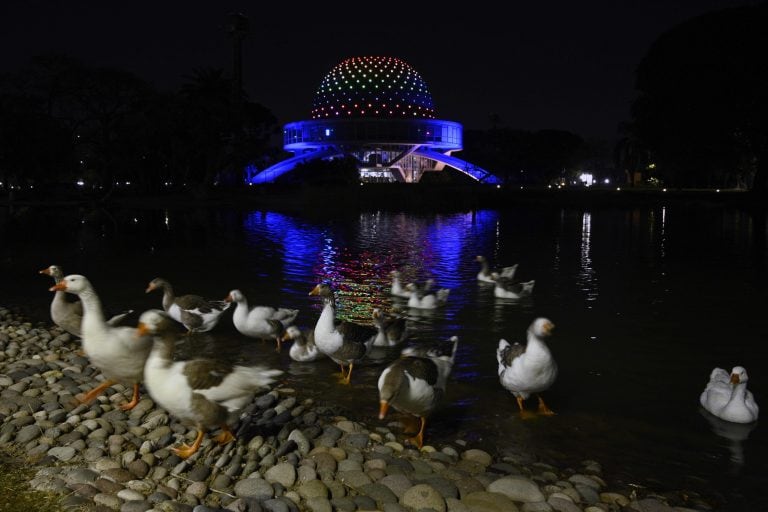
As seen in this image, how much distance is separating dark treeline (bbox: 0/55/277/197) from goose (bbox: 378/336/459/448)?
4861cm

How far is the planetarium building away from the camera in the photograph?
112375 mm

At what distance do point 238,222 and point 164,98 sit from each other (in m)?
23.0

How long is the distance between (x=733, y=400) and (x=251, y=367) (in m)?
5.65

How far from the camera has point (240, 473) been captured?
233 inches

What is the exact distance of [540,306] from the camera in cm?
1476

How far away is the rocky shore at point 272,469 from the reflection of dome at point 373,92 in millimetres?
109331

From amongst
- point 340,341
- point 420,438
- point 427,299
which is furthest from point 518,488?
point 427,299

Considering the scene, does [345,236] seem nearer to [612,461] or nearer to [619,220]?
[619,220]

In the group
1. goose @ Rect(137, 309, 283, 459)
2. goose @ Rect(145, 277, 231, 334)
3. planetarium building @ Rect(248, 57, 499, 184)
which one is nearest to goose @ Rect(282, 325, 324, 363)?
goose @ Rect(145, 277, 231, 334)

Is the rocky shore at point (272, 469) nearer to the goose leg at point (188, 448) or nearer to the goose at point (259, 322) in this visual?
the goose leg at point (188, 448)

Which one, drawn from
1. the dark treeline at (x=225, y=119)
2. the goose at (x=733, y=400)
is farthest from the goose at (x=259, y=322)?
the dark treeline at (x=225, y=119)

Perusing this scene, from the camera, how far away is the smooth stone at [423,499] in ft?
18.0

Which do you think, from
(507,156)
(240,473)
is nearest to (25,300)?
(240,473)

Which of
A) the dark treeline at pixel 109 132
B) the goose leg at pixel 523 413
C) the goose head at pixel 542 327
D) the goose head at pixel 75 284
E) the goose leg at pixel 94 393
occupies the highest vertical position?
the dark treeline at pixel 109 132
